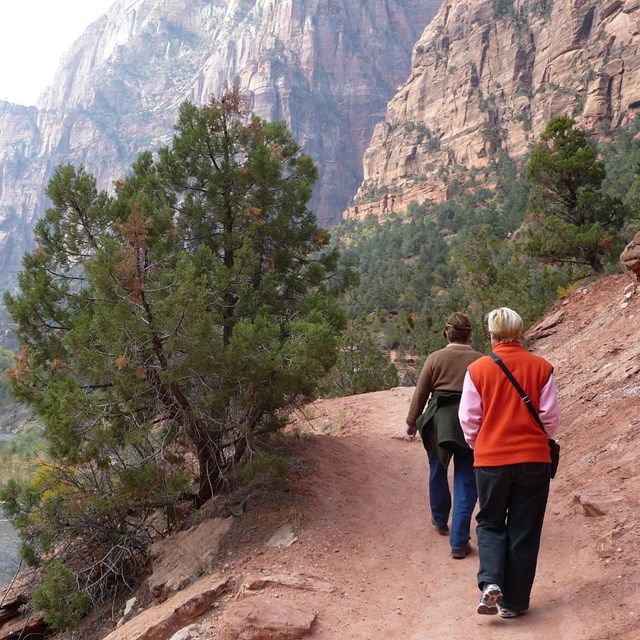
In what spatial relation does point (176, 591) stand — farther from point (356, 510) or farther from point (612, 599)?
point (612, 599)

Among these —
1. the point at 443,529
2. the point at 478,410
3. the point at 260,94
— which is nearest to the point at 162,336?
the point at 443,529

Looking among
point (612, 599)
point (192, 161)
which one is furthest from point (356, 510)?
point (192, 161)

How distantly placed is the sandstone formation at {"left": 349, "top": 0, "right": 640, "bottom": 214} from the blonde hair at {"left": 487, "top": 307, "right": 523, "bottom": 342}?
205 ft

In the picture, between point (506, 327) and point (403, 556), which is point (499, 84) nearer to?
point (403, 556)

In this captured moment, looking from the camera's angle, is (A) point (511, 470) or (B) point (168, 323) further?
(B) point (168, 323)

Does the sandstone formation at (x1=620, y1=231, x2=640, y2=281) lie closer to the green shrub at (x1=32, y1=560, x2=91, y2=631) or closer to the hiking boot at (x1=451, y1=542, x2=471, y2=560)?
the hiking boot at (x1=451, y1=542, x2=471, y2=560)

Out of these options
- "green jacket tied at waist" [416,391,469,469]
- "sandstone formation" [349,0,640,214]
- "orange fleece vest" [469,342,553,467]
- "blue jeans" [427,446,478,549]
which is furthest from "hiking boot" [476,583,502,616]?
"sandstone formation" [349,0,640,214]

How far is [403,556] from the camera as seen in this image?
5.04 meters

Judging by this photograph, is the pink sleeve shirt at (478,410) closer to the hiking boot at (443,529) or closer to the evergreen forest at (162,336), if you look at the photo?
the hiking boot at (443,529)

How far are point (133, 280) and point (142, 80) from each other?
216212 mm

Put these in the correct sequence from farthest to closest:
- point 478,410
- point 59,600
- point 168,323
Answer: point 59,600 < point 168,323 < point 478,410

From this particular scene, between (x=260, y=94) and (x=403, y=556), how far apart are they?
150149mm

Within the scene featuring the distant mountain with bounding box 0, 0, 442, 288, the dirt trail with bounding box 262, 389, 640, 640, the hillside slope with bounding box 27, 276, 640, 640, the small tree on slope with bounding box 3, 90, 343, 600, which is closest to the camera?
the dirt trail with bounding box 262, 389, 640, 640

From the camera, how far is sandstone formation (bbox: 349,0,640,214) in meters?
61.5
